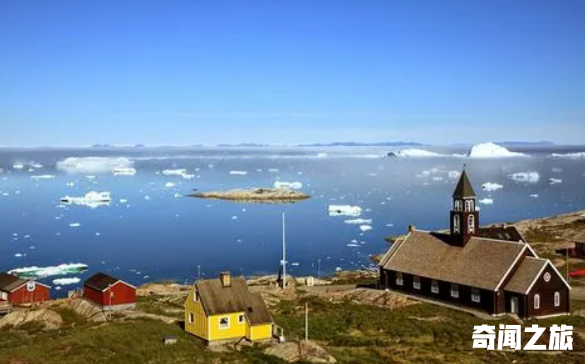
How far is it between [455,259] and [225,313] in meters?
17.9

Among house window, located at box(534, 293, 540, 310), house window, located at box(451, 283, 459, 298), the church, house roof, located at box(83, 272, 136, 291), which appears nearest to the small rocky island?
the church

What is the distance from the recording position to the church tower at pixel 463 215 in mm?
44031

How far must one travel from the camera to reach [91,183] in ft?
614

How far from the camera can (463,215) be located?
44.1 m

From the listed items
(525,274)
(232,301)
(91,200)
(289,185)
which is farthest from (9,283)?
(289,185)

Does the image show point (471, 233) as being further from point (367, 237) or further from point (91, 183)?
point (91, 183)

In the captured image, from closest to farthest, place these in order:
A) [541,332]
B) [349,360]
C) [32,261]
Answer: [349,360] < [541,332] < [32,261]

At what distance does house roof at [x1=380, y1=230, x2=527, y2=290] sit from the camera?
40.9 m

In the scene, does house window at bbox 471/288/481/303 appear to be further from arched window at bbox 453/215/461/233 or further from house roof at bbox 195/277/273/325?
house roof at bbox 195/277/273/325

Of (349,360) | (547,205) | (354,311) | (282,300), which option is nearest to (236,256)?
(282,300)

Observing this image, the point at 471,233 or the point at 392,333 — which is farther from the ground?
the point at 471,233

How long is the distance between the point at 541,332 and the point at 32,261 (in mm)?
55250

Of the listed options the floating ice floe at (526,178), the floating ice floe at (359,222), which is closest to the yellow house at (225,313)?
the floating ice floe at (359,222)

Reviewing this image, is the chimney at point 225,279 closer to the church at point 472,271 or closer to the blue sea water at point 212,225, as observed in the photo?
the church at point 472,271
